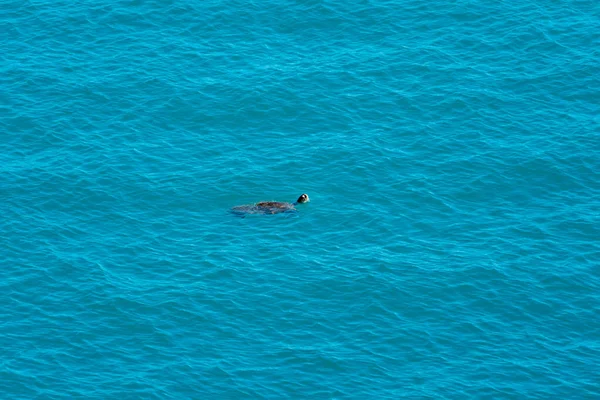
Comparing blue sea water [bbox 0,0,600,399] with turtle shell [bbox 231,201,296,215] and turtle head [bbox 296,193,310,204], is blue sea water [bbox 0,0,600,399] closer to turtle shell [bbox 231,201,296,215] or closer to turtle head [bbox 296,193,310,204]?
turtle shell [bbox 231,201,296,215]

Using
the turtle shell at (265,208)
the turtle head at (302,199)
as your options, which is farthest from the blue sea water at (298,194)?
the turtle head at (302,199)

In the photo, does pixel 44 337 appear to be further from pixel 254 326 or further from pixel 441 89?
pixel 441 89

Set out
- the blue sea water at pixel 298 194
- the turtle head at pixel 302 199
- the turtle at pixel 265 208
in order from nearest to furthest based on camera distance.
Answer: the blue sea water at pixel 298 194, the turtle at pixel 265 208, the turtle head at pixel 302 199

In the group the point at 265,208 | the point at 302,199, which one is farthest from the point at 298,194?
the point at 265,208

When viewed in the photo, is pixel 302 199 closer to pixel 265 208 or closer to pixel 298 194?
pixel 298 194

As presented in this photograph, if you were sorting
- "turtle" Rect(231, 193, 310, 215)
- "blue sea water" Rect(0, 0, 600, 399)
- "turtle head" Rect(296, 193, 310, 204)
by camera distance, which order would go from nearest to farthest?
"blue sea water" Rect(0, 0, 600, 399) < "turtle" Rect(231, 193, 310, 215) < "turtle head" Rect(296, 193, 310, 204)

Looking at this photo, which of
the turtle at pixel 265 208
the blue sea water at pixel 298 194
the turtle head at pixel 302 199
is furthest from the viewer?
the turtle head at pixel 302 199

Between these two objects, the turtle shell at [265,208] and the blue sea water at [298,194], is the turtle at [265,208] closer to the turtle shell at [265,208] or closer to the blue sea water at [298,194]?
the turtle shell at [265,208]

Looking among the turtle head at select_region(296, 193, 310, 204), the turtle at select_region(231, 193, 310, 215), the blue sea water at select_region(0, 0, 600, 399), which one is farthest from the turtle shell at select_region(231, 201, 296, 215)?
the turtle head at select_region(296, 193, 310, 204)

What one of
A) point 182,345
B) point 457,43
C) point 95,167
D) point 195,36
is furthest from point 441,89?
point 182,345
